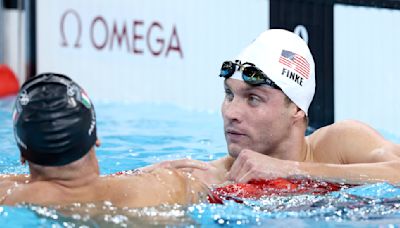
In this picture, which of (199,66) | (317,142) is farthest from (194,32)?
(317,142)

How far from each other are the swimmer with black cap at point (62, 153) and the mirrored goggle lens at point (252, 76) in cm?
90

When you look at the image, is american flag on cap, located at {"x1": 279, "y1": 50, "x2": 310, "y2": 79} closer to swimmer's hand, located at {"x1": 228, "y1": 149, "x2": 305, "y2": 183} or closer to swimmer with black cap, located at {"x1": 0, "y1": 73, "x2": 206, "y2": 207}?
swimmer's hand, located at {"x1": 228, "y1": 149, "x2": 305, "y2": 183}

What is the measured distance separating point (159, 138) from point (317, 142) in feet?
6.43

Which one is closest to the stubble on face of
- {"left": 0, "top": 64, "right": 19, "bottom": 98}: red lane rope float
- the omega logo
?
the omega logo

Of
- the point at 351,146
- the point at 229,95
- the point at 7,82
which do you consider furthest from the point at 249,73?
the point at 7,82

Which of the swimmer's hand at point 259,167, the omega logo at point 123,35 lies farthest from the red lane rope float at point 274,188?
the omega logo at point 123,35

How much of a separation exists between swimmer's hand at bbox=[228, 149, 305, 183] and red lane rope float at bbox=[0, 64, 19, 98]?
4461 millimetres

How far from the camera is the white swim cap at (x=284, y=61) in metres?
3.88

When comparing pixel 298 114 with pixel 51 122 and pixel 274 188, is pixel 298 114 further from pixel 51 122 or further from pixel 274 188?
pixel 51 122

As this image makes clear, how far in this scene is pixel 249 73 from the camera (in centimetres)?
384

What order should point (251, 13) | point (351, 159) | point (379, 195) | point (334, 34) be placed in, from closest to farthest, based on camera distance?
point (379, 195) → point (351, 159) → point (334, 34) → point (251, 13)

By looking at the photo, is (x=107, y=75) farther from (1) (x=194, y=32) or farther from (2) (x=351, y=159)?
(2) (x=351, y=159)

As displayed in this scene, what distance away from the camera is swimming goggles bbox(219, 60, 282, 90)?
12.6 ft

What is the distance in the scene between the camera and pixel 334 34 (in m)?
5.91
